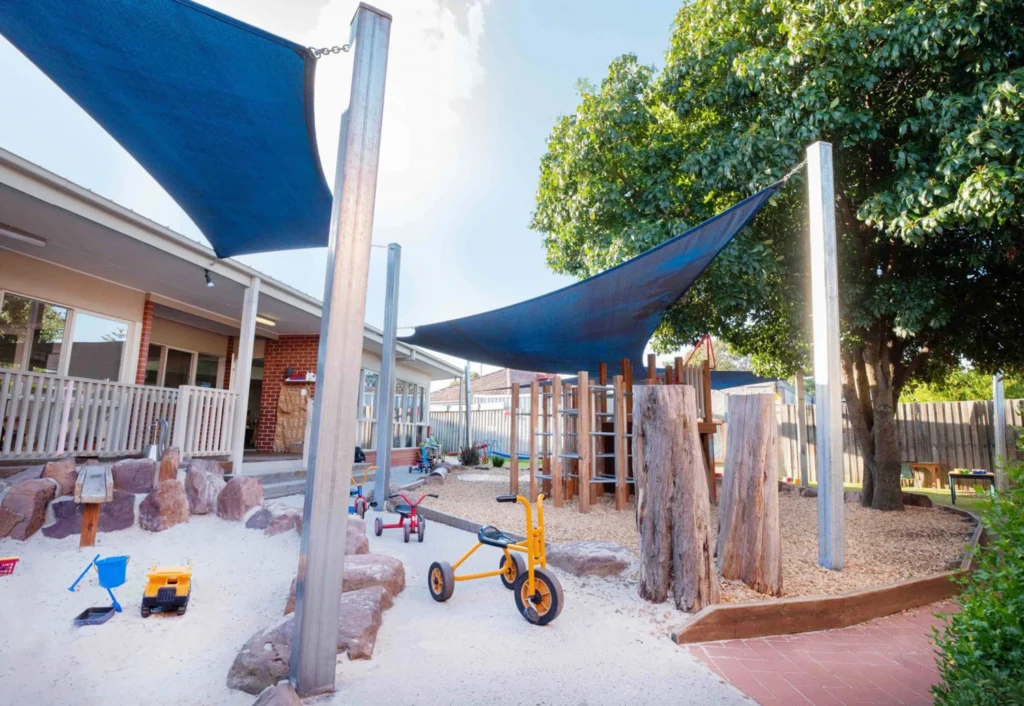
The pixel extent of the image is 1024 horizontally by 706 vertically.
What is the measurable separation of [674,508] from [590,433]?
2.88m

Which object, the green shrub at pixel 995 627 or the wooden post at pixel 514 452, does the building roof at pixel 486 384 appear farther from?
the green shrub at pixel 995 627

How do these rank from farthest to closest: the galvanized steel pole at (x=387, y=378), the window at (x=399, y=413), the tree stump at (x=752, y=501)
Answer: the window at (x=399, y=413), the galvanized steel pole at (x=387, y=378), the tree stump at (x=752, y=501)

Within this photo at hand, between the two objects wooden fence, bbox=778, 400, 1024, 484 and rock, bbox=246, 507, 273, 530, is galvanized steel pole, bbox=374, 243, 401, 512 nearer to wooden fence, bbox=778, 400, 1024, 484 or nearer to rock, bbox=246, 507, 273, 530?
rock, bbox=246, 507, 273, 530

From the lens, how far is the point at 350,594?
271 cm

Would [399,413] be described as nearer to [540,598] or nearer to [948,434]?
[540,598]

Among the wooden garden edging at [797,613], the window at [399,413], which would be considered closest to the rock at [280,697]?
the wooden garden edging at [797,613]

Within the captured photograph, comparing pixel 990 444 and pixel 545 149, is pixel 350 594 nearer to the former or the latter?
pixel 545 149

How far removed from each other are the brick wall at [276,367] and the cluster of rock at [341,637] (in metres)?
7.54

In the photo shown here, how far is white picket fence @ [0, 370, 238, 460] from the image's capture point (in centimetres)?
473

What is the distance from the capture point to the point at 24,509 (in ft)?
12.1

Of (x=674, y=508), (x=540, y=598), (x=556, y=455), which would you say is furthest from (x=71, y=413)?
(x=674, y=508)

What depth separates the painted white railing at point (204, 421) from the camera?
18.7ft

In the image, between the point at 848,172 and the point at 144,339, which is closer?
the point at 848,172

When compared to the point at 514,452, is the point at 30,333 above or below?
above
